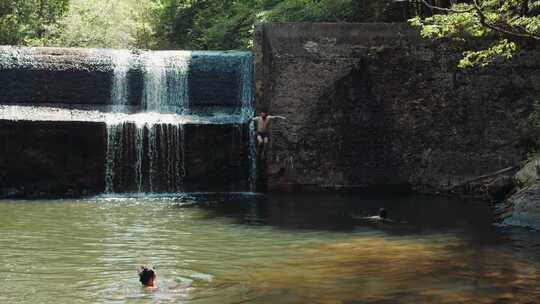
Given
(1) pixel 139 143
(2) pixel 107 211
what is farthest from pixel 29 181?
(2) pixel 107 211

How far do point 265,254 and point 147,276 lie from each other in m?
2.12

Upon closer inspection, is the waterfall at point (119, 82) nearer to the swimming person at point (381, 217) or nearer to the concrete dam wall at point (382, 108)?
the concrete dam wall at point (382, 108)

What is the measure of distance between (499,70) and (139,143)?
728cm

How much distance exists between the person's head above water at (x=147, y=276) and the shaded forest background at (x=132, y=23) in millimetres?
15570

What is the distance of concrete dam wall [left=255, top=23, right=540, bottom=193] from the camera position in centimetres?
1522

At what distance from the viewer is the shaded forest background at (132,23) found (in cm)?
2450

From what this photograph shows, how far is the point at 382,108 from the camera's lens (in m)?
15.4

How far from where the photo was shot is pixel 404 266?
25.9 ft

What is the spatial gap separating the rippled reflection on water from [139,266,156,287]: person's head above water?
0.36 ft

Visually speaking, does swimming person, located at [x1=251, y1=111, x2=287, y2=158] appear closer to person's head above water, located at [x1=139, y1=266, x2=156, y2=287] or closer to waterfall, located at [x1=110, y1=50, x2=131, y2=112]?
waterfall, located at [x1=110, y1=50, x2=131, y2=112]

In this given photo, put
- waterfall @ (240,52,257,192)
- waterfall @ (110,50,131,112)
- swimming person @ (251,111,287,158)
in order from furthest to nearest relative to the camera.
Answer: waterfall @ (110,50,131,112), waterfall @ (240,52,257,192), swimming person @ (251,111,287,158)

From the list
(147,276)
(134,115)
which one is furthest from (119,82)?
(147,276)

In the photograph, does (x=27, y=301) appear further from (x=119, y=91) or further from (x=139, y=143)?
(x=119, y=91)

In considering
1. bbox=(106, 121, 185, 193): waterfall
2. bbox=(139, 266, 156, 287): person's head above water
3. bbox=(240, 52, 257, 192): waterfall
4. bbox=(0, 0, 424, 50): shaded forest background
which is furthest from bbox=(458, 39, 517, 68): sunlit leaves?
bbox=(0, 0, 424, 50): shaded forest background
